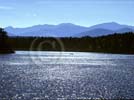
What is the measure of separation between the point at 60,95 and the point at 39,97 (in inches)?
190

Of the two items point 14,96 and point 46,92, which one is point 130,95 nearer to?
point 46,92

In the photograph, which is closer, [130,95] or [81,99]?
[81,99]

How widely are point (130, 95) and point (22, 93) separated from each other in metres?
21.0

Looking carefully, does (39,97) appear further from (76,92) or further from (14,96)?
(76,92)

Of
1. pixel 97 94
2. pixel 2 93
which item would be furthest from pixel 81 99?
pixel 2 93

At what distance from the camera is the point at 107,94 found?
64.3 m

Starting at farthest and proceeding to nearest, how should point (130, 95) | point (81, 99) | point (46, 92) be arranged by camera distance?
1. point (46, 92)
2. point (130, 95)
3. point (81, 99)

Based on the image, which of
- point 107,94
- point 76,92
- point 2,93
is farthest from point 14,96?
point 107,94

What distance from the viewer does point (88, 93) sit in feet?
215

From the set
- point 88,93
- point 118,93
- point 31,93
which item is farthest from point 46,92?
point 118,93

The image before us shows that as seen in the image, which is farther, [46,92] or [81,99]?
[46,92]

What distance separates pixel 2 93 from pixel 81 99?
1568 cm

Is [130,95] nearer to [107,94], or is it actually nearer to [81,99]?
[107,94]

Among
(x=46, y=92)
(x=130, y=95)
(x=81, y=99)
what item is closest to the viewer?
(x=81, y=99)
